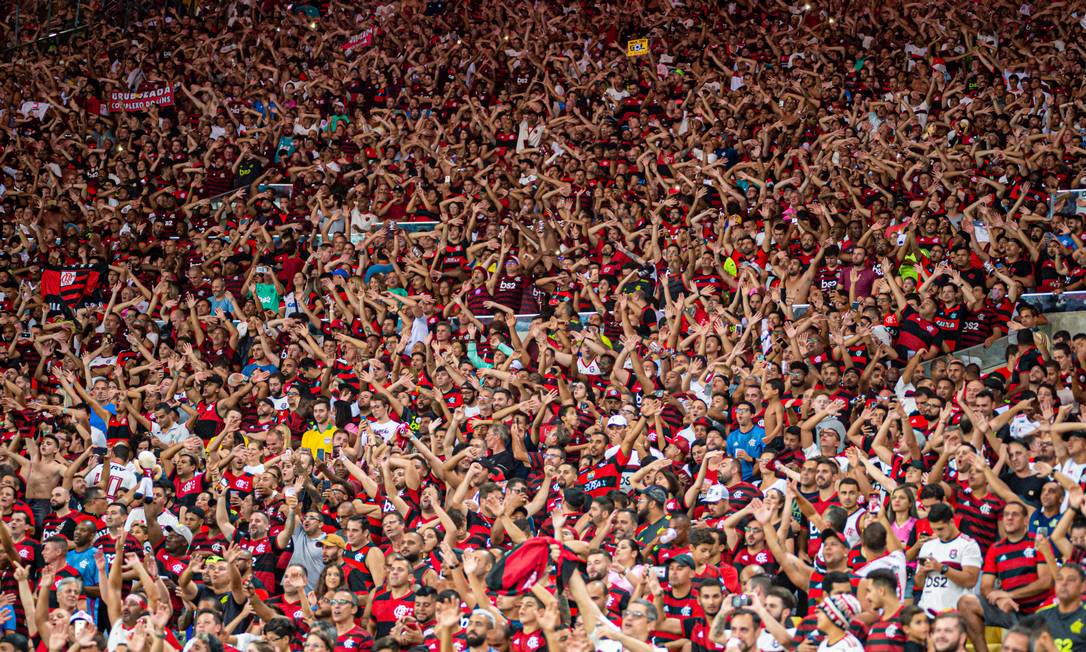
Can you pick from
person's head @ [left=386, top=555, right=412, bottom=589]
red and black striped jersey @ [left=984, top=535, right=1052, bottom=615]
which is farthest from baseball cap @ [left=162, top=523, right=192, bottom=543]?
red and black striped jersey @ [left=984, top=535, right=1052, bottom=615]

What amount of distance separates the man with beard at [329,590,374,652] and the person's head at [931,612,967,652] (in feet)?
12.7

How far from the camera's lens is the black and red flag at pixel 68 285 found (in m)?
17.0

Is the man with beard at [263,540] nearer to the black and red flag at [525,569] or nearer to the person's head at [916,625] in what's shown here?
the black and red flag at [525,569]

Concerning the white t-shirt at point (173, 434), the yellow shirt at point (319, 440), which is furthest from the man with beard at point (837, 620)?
the white t-shirt at point (173, 434)

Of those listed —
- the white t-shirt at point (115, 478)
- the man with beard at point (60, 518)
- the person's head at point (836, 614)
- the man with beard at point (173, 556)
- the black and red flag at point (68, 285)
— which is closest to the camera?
the person's head at point (836, 614)

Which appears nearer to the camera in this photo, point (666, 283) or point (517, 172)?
point (666, 283)

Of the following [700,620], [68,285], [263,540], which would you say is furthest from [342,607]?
[68,285]

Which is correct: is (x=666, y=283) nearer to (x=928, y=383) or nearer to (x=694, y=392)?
(x=694, y=392)

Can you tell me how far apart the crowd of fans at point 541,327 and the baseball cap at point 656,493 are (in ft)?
0.20

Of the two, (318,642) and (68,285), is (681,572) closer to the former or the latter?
(318,642)

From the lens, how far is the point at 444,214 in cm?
1719

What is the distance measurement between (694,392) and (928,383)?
2.39 metres

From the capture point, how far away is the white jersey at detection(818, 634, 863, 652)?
7898 millimetres

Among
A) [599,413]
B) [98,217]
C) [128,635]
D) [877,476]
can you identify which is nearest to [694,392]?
[599,413]
